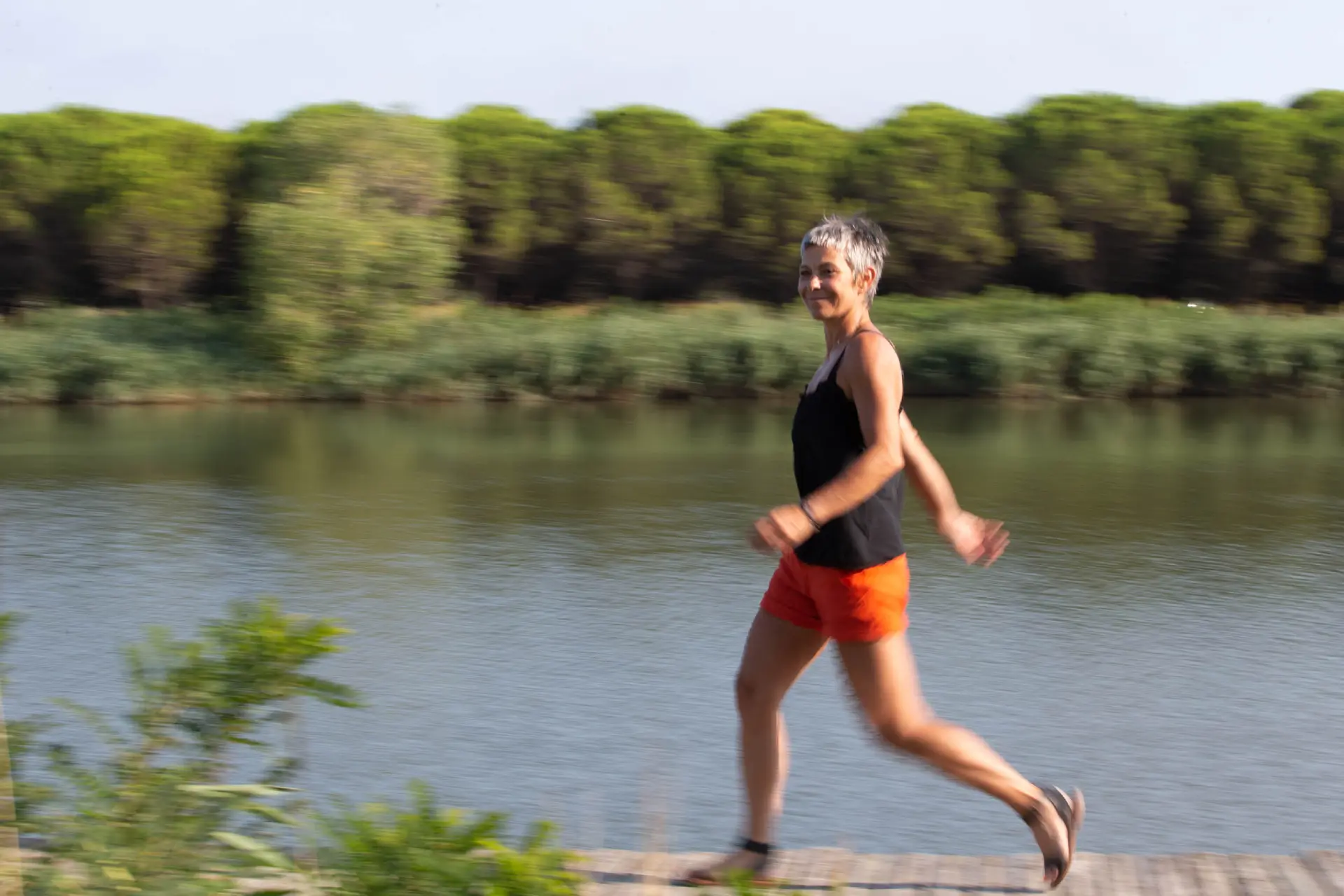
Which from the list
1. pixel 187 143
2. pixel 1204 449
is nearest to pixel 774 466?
pixel 1204 449

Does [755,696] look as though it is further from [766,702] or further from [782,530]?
[782,530]

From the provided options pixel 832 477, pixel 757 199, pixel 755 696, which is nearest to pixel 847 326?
pixel 832 477

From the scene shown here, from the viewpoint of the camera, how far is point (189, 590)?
930cm

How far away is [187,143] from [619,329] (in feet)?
45.5

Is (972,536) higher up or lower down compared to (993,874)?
higher up

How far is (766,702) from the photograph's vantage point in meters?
3.95

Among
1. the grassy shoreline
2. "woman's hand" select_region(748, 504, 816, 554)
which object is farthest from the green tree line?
"woman's hand" select_region(748, 504, 816, 554)

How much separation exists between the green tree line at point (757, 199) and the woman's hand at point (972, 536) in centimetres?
3024

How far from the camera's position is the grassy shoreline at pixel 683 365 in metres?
25.4

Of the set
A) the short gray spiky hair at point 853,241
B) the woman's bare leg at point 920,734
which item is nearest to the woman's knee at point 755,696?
the woman's bare leg at point 920,734

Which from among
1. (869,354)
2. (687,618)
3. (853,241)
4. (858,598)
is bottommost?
(687,618)

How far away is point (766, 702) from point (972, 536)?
2.05ft

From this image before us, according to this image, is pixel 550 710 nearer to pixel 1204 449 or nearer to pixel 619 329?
pixel 1204 449

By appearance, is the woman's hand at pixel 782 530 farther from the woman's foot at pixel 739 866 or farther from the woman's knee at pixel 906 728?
the woman's foot at pixel 739 866
